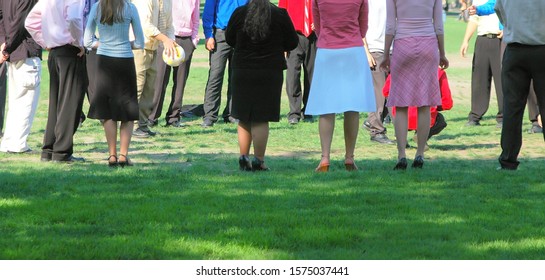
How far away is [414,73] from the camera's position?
1156cm

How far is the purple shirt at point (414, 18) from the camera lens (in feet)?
37.1

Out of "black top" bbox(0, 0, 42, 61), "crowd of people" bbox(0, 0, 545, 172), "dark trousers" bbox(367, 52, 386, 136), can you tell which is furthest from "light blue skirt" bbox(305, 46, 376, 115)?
"dark trousers" bbox(367, 52, 386, 136)

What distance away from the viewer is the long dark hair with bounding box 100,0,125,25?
1160 cm

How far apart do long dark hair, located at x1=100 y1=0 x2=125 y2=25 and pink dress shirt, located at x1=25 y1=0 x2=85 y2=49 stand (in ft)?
2.58

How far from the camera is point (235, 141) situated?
15594 mm

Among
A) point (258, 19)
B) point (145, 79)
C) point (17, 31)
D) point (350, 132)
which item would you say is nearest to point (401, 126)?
point (350, 132)

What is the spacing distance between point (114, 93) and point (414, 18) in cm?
291

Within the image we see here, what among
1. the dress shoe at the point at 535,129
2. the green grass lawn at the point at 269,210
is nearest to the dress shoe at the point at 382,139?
the green grass lawn at the point at 269,210

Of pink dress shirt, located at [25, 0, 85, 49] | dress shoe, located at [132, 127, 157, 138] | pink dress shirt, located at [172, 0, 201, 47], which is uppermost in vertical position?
pink dress shirt, located at [25, 0, 85, 49]

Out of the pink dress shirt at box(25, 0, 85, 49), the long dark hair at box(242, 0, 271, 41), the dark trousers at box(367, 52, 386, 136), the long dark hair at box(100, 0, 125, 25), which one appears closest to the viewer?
the long dark hair at box(242, 0, 271, 41)

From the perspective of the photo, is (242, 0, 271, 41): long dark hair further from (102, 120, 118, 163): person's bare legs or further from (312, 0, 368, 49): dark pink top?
(102, 120, 118, 163): person's bare legs

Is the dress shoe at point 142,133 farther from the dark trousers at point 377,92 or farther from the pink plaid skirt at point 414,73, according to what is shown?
the pink plaid skirt at point 414,73

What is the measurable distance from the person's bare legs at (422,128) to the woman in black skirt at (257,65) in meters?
1.34

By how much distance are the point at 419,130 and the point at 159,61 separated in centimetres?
647
